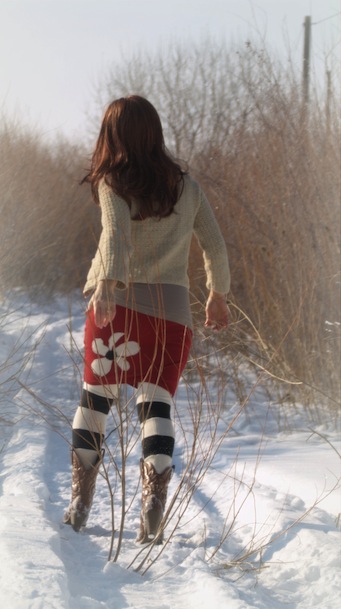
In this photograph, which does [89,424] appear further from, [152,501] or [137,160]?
[137,160]

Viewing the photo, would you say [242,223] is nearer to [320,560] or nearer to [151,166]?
[151,166]

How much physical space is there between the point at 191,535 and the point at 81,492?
0.47 m

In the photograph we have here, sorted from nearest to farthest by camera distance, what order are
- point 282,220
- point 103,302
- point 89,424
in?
1. point 103,302
2. point 89,424
3. point 282,220

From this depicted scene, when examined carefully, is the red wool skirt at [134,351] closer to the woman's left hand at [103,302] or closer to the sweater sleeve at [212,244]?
the woman's left hand at [103,302]

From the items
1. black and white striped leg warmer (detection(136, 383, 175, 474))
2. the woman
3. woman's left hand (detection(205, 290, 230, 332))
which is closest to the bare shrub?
woman's left hand (detection(205, 290, 230, 332))

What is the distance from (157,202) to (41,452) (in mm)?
1965

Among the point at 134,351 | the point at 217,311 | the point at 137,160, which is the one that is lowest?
the point at 134,351

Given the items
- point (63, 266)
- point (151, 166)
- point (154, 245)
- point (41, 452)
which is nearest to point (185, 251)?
point (154, 245)

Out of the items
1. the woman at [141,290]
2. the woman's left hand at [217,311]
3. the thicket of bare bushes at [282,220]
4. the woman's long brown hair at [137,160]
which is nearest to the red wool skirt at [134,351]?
the woman at [141,290]

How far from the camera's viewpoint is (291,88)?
5578 millimetres

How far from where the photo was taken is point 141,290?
9.80 feet

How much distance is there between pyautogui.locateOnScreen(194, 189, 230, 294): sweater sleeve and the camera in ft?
10.3

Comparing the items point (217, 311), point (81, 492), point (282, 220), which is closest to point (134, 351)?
point (217, 311)

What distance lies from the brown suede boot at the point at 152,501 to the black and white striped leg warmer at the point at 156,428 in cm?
2
